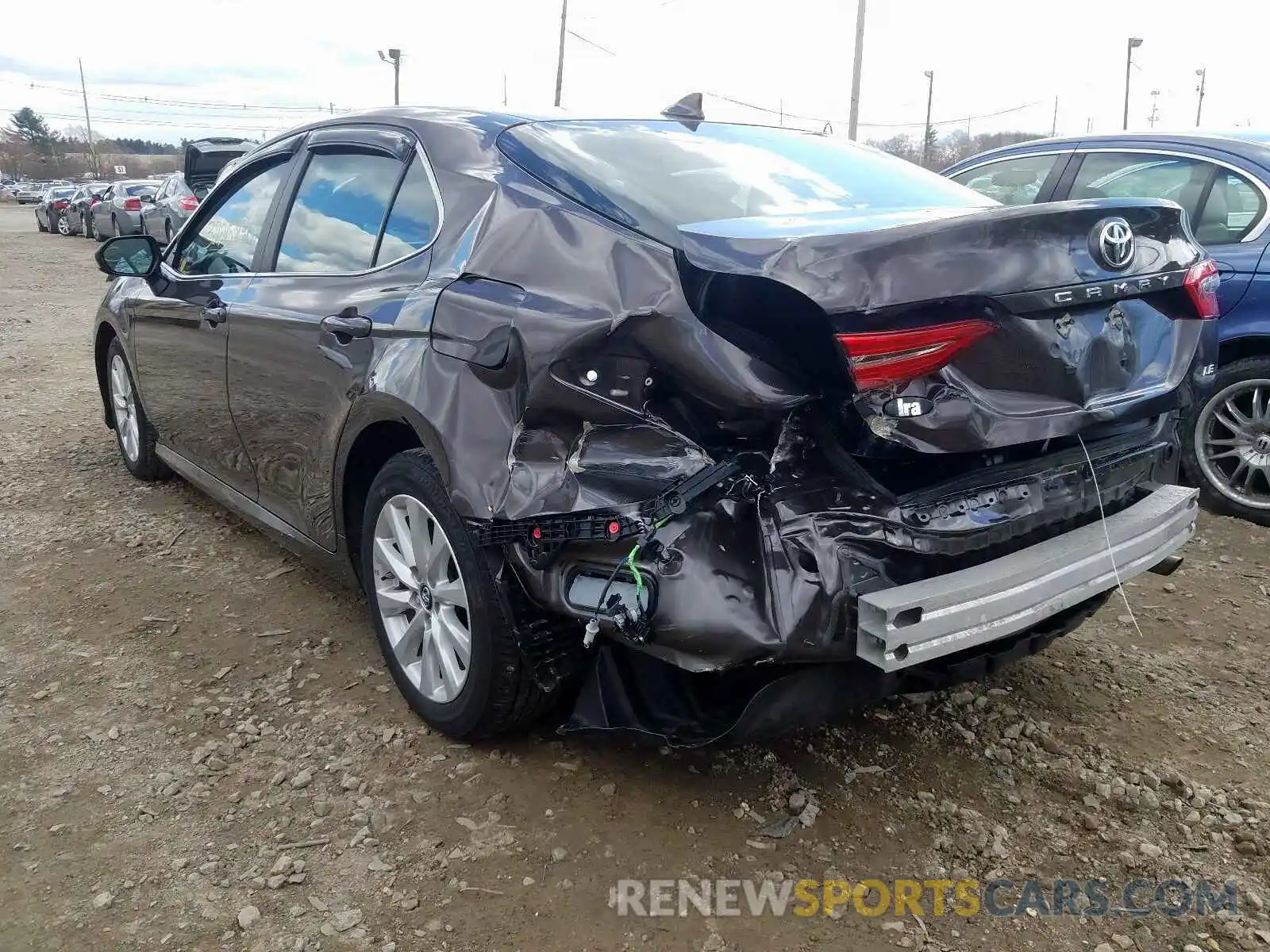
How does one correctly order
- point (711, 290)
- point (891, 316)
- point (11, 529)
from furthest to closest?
point (11, 529)
point (711, 290)
point (891, 316)

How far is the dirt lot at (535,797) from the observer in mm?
2199

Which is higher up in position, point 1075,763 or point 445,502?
point 445,502

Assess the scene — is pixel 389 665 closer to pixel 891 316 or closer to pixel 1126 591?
pixel 891 316

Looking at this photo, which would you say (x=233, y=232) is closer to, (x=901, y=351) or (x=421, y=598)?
(x=421, y=598)

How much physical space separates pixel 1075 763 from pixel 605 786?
1.29m

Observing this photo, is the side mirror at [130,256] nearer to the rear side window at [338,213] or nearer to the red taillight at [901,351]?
the rear side window at [338,213]

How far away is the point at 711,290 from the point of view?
2160 millimetres

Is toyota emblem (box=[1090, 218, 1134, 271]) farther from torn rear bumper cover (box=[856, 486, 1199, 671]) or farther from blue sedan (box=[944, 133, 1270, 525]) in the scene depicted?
blue sedan (box=[944, 133, 1270, 525])

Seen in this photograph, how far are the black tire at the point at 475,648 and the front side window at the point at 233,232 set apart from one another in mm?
1412

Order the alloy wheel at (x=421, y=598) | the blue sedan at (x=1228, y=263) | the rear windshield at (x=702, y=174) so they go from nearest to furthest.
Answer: the rear windshield at (x=702, y=174) → the alloy wheel at (x=421, y=598) → the blue sedan at (x=1228, y=263)

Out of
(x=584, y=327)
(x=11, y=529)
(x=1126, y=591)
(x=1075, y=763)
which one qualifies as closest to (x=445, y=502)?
(x=584, y=327)

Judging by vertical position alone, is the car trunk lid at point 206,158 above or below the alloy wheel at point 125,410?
above

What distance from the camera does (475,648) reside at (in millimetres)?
2607

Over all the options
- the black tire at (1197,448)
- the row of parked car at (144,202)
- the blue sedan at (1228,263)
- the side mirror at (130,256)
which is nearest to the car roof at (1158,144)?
the blue sedan at (1228,263)
